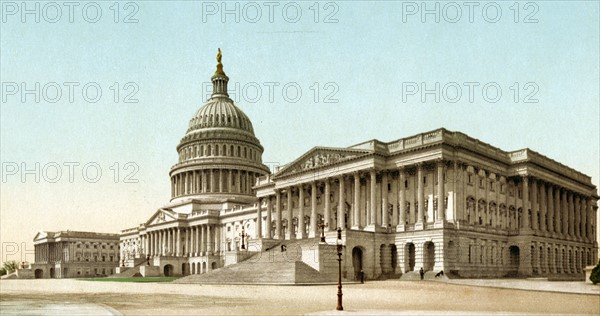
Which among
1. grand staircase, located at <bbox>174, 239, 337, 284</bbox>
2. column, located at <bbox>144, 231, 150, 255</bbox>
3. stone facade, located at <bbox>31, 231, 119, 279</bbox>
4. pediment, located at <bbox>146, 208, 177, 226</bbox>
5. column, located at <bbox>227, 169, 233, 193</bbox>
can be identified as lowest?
stone facade, located at <bbox>31, 231, 119, 279</bbox>

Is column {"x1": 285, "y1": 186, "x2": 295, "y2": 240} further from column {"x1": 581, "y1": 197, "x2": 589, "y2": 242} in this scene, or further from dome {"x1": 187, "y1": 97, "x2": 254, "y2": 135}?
dome {"x1": 187, "y1": 97, "x2": 254, "y2": 135}

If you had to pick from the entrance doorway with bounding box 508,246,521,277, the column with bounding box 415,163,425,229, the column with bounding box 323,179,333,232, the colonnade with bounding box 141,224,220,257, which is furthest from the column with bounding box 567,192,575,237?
the colonnade with bounding box 141,224,220,257

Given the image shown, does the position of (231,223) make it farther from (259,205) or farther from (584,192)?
(584,192)

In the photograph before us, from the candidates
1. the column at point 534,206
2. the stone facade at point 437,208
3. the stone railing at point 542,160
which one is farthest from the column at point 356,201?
the column at point 534,206

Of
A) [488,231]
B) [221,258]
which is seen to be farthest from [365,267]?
[221,258]

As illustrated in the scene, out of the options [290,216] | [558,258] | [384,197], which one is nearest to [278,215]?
[290,216]

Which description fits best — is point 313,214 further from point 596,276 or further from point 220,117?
point 220,117
